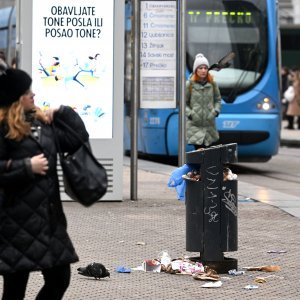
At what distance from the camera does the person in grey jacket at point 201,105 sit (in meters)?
15.4

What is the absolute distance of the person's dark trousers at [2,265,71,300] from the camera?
5730 mm

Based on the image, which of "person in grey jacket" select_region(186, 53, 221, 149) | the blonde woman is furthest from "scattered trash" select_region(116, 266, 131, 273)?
the blonde woman

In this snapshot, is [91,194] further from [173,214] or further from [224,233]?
[173,214]

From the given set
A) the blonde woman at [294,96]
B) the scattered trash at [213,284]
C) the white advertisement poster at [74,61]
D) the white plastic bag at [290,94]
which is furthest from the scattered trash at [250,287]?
the white plastic bag at [290,94]

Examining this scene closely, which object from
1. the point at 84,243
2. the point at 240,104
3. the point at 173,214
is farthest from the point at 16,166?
the point at 240,104

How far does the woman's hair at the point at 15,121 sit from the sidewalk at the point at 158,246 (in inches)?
84.7

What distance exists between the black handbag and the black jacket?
7 cm

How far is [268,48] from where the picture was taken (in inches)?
777

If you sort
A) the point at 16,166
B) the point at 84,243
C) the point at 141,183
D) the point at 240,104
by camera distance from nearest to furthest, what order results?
the point at 16,166 < the point at 84,243 < the point at 141,183 < the point at 240,104

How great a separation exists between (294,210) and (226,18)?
7811 mm

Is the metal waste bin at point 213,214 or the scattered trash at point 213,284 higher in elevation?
the metal waste bin at point 213,214

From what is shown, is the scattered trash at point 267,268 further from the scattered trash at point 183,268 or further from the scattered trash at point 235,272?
the scattered trash at point 183,268

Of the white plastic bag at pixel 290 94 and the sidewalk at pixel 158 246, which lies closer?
the sidewalk at pixel 158 246

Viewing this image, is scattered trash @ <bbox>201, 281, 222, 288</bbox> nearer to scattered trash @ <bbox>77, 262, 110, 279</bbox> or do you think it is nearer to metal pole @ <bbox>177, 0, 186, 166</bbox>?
scattered trash @ <bbox>77, 262, 110, 279</bbox>
